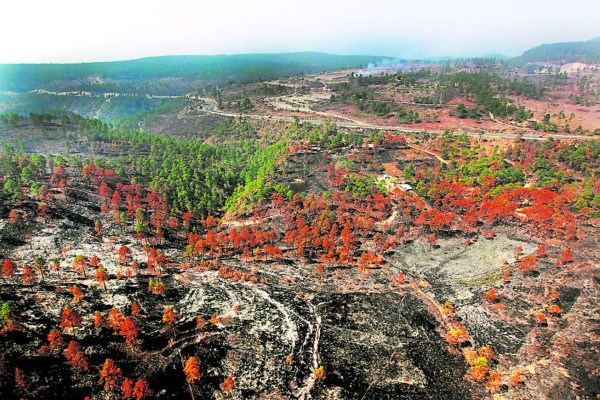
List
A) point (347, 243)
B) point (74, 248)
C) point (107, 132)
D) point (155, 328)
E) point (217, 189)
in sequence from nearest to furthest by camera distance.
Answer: point (155, 328) → point (74, 248) → point (347, 243) → point (217, 189) → point (107, 132)

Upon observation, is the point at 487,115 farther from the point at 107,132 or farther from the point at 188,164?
the point at 107,132

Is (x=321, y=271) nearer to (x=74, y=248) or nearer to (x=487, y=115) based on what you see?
(x=74, y=248)

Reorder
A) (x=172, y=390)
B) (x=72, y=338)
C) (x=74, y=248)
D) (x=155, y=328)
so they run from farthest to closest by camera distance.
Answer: (x=74, y=248) < (x=155, y=328) < (x=72, y=338) < (x=172, y=390)

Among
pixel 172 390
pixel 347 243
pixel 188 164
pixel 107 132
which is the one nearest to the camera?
pixel 172 390

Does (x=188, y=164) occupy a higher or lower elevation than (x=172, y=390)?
higher

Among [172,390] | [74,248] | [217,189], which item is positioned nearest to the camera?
[172,390]

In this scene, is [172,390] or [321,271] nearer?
[172,390]

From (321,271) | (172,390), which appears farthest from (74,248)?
Answer: (321,271)

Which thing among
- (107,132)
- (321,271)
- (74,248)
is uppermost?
(107,132)

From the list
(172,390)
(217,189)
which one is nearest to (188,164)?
(217,189)
